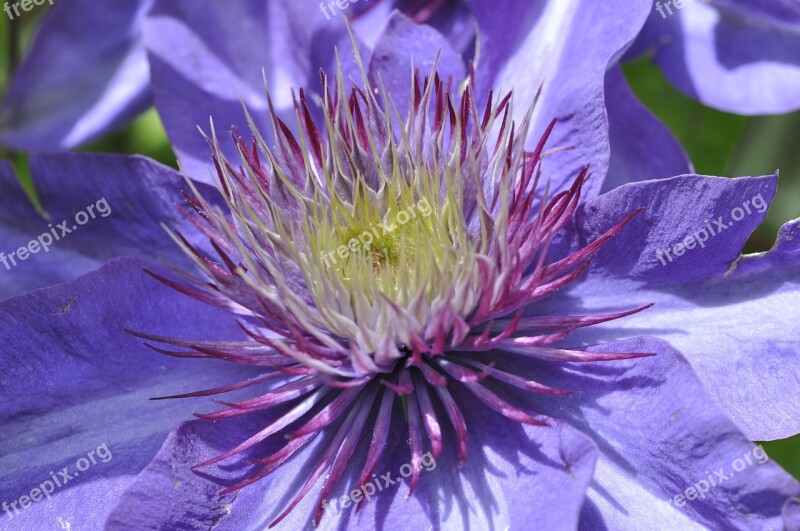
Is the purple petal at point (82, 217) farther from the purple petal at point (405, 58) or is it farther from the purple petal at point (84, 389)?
the purple petal at point (405, 58)

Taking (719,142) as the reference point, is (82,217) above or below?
above

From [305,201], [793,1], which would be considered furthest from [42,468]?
[793,1]

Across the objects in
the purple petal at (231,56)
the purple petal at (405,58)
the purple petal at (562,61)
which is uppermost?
the purple petal at (231,56)

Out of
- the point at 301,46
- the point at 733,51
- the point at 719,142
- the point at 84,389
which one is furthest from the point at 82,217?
the point at 719,142

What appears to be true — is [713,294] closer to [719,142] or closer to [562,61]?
[562,61]

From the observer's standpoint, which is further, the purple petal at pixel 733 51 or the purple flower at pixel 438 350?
the purple petal at pixel 733 51

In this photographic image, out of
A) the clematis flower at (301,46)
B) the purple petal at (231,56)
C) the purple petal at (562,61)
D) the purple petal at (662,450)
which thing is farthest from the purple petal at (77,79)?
the purple petal at (662,450)

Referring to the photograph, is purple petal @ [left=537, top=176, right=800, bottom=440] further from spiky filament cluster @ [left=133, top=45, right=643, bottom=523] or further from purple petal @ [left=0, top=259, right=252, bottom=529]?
purple petal @ [left=0, top=259, right=252, bottom=529]
